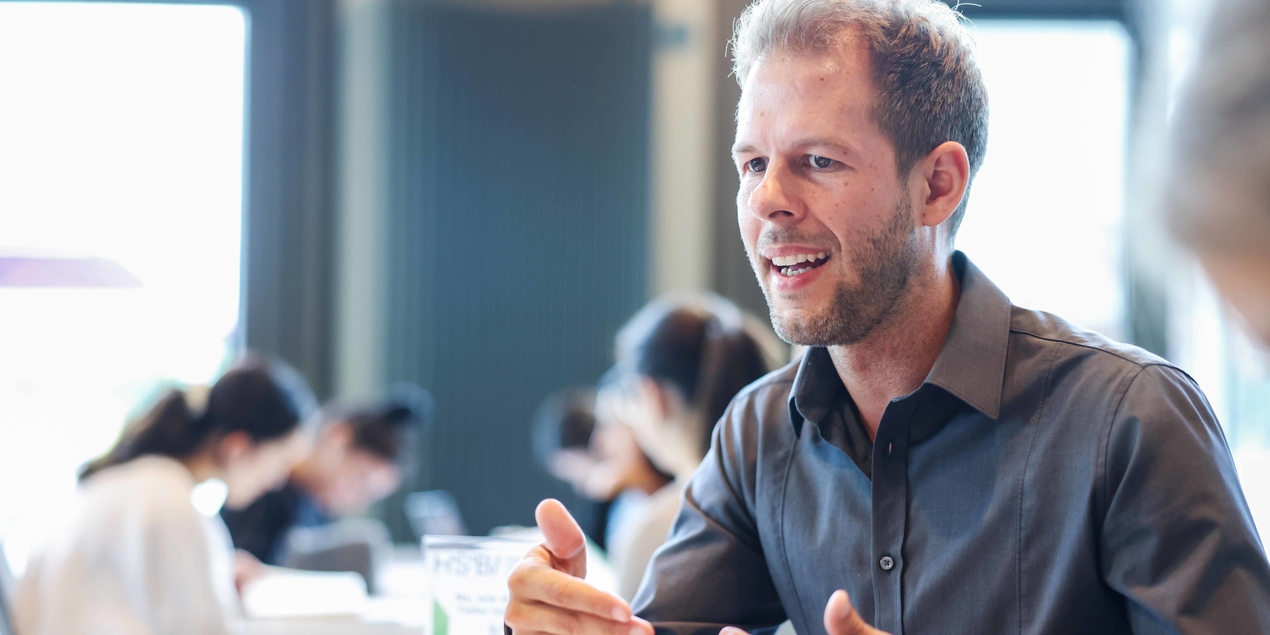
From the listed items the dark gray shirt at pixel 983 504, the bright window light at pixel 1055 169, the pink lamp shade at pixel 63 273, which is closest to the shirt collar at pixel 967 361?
the dark gray shirt at pixel 983 504

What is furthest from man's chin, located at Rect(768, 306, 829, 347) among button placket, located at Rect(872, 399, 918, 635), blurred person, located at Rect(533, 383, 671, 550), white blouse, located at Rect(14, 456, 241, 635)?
blurred person, located at Rect(533, 383, 671, 550)

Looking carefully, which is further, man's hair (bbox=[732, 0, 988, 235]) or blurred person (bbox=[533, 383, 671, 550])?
blurred person (bbox=[533, 383, 671, 550])

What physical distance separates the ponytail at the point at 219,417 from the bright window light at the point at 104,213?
45.9 inches

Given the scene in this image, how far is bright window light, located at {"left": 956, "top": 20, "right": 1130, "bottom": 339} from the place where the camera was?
337cm

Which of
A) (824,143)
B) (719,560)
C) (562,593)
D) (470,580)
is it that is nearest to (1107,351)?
(824,143)

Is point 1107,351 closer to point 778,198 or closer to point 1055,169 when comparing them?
point 778,198

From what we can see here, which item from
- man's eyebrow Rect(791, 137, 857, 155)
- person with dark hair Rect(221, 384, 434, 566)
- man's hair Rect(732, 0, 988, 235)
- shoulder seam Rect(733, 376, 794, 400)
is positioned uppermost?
man's hair Rect(732, 0, 988, 235)

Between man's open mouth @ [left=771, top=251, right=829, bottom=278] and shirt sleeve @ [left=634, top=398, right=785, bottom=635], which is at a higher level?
man's open mouth @ [left=771, top=251, right=829, bottom=278]

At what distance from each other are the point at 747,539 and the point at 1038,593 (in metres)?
0.34

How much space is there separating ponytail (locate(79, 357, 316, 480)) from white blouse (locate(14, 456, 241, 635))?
0.44ft

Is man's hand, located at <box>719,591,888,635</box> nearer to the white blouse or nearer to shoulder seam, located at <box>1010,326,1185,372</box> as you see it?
shoulder seam, located at <box>1010,326,1185,372</box>

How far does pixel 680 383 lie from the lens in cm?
203

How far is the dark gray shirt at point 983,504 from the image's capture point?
831mm

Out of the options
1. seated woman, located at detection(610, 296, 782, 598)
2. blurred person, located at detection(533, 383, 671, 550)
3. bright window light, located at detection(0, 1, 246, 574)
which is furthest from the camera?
bright window light, located at detection(0, 1, 246, 574)
